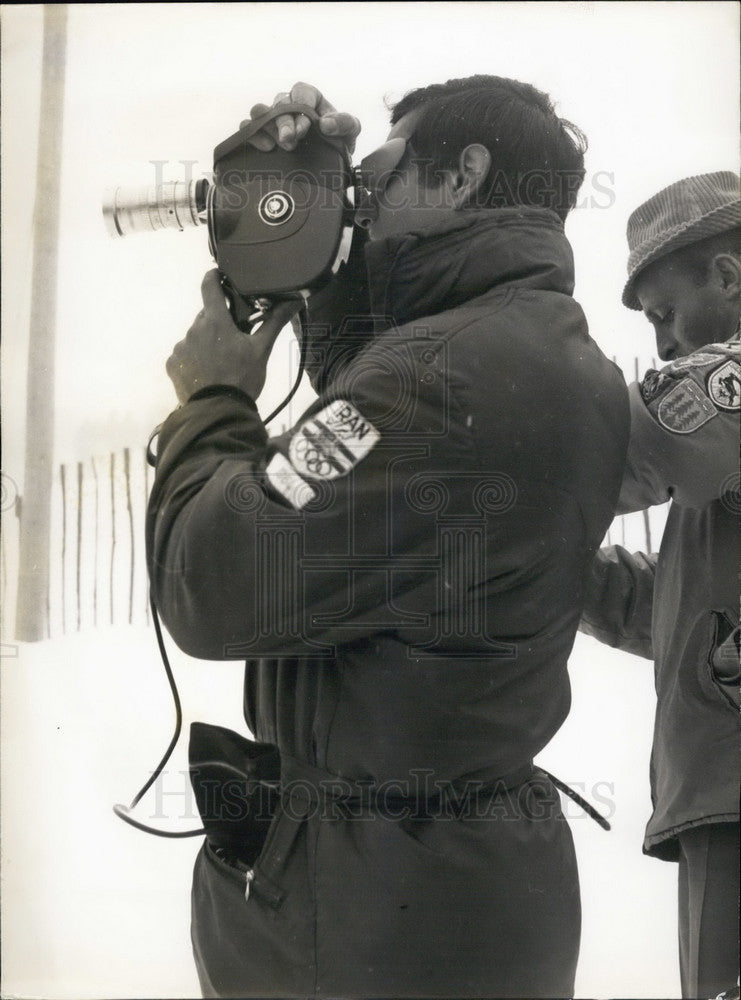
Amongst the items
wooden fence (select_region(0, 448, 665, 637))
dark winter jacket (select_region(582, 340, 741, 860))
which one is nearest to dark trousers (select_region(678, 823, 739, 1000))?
dark winter jacket (select_region(582, 340, 741, 860))

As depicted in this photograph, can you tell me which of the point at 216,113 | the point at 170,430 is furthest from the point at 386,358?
the point at 216,113

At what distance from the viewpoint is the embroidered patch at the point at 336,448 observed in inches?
32.2

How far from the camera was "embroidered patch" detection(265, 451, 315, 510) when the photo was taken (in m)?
0.82

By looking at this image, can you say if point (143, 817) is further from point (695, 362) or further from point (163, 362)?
point (695, 362)

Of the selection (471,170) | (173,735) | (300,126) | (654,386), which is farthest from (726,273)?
(173,735)

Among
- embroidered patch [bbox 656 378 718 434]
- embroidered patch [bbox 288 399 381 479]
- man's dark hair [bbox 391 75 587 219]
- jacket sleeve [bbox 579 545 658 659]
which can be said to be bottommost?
jacket sleeve [bbox 579 545 658 659]

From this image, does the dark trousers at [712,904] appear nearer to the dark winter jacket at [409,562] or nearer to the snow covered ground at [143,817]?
the snow covered ground at [143,817]

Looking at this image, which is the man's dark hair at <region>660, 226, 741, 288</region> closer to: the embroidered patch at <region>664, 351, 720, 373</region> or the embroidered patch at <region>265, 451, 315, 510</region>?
the embroidered patch at <region>664, 351, 720, 373</region>

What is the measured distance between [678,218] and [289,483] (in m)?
0.43

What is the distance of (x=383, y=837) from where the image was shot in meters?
0.84

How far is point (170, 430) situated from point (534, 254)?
1.06 ft

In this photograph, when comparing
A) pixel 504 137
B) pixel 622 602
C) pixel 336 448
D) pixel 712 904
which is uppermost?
pixel 504 137

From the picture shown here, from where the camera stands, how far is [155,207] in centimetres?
93

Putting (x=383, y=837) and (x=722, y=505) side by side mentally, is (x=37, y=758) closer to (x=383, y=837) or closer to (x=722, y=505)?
(x=383, y=837)
